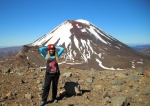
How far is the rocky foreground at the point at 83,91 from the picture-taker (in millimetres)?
9758

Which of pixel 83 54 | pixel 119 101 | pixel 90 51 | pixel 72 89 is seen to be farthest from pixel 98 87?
pixel 90 51

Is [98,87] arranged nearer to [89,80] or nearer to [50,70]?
[89,80]

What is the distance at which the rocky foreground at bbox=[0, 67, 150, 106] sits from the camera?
976 cm

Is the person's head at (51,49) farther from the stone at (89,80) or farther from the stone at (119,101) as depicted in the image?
the stone at (89,80)

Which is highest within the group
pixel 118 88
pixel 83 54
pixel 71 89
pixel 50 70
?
pixel 83 54

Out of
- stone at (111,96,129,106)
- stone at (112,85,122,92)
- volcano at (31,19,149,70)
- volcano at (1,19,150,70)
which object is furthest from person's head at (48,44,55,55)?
volcano at (31,19,149,70)

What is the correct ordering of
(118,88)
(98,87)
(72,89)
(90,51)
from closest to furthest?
(72,89), (118,88), (98,87), (90,51)

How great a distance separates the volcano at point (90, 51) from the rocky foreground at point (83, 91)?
322ft

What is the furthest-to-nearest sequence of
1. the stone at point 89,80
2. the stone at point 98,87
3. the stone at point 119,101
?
the stone at point 89,80, the stone at point 98,87, the stone at point 119,101

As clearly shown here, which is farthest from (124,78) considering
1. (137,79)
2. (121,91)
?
(121,91)

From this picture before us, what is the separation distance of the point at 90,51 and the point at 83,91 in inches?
5609

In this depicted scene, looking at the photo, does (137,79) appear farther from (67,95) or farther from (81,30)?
(81,30)

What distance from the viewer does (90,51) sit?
15362cm

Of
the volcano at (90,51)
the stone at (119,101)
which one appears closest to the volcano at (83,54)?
the volcano at (90,51)
